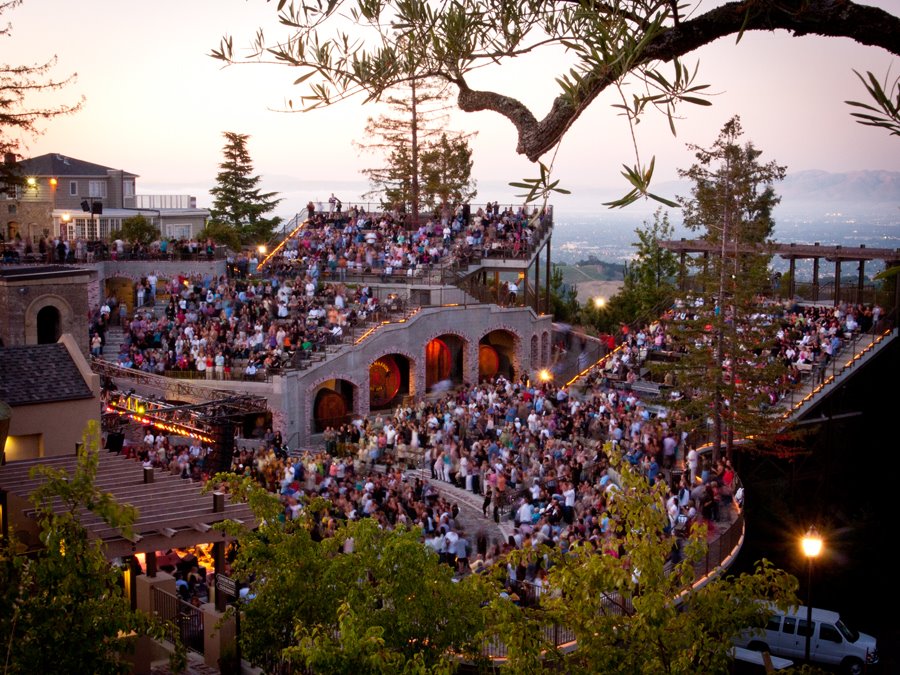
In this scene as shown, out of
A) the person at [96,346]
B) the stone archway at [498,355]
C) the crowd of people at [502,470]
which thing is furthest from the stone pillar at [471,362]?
the person at [96,346]

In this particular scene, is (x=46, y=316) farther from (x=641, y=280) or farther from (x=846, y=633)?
(x=641, y=280)

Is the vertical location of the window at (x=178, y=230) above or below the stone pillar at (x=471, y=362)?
above

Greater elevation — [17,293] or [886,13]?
[886,13]

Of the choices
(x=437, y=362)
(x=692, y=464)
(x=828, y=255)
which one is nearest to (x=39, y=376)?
(x=692, y=464)

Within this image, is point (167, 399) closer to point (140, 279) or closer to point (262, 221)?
point (140, 279)

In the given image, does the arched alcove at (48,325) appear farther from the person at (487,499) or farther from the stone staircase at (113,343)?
the person at (487,499)

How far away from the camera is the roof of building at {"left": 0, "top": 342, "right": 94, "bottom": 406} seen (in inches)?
756

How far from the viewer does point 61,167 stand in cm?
6156

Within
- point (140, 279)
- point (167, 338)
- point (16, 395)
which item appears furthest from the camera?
point (140, 279)

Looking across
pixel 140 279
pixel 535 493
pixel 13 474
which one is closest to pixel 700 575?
pixel 535 493

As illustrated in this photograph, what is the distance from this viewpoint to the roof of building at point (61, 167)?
198 feet

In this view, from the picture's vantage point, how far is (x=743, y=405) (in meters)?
25.8

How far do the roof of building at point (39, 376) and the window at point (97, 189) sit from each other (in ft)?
142

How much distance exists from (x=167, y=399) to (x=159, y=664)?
1831cm
